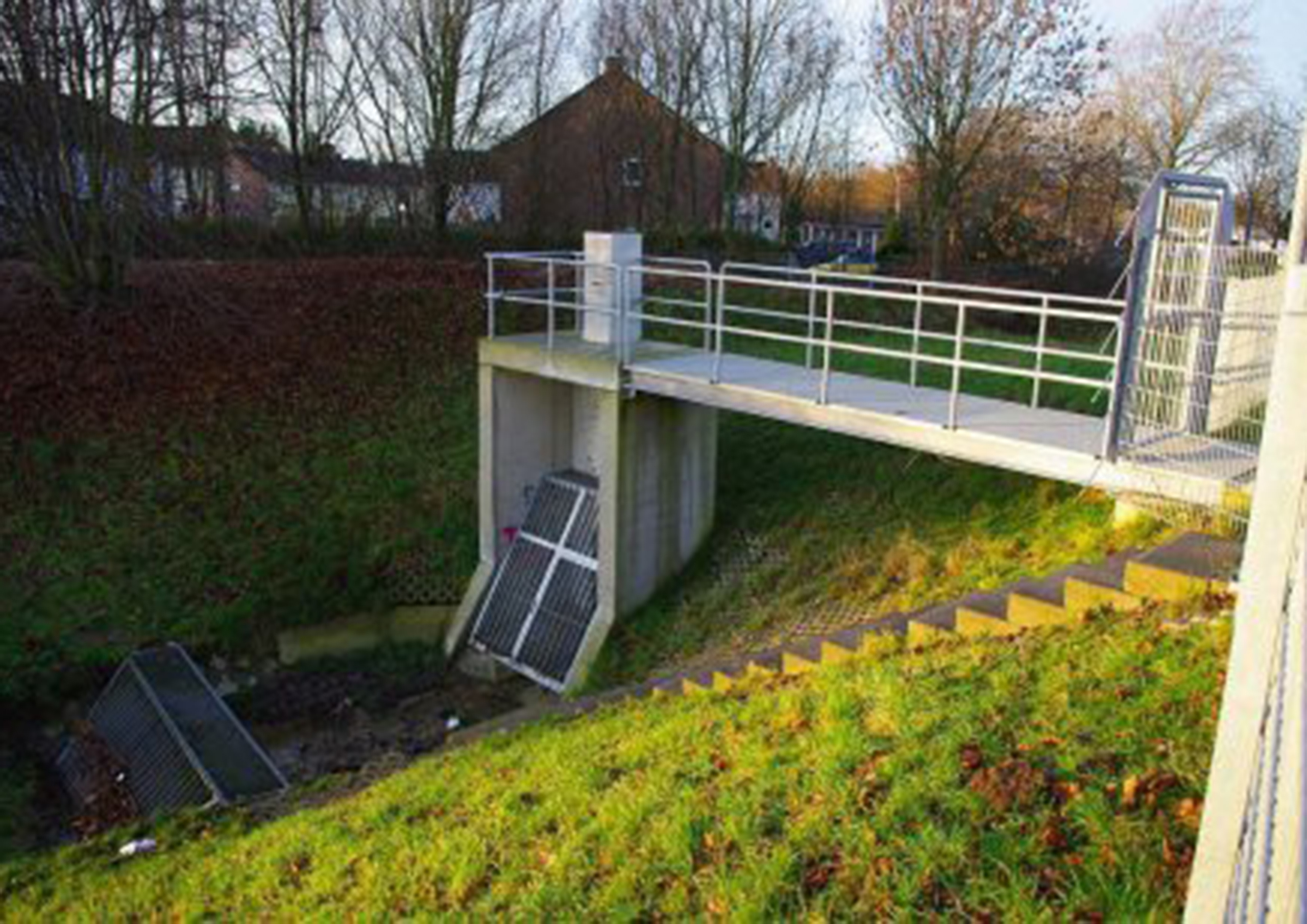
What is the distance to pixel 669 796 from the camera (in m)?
5.56

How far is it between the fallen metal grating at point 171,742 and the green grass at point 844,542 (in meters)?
3.69

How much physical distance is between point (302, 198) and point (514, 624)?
1436 cm

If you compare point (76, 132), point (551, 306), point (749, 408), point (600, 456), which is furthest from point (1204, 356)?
point (76, 132)

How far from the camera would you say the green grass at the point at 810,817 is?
4.20 m

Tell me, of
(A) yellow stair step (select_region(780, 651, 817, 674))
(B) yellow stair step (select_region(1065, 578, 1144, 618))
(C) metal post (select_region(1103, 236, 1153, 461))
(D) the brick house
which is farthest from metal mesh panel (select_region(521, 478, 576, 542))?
(D) the brick house

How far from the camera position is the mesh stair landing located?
263 inches

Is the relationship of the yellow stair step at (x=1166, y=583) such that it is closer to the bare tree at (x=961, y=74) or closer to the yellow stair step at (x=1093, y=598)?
the yellow stair step at (x=1093, y=598)

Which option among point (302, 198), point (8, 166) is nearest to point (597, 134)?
point (302, 198)

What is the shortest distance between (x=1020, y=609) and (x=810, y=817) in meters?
3.05

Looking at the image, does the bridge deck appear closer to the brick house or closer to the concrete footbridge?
the concrete footbridge

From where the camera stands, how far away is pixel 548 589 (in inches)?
512

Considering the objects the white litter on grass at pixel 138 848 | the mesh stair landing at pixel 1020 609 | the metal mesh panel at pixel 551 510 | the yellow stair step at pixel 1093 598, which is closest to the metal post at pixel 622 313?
the metal mesh panel at pixel 551 510

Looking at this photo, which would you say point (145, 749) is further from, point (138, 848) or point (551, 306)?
point (551, 306)

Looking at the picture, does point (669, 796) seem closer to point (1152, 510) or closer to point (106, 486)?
point (1152, 510)
